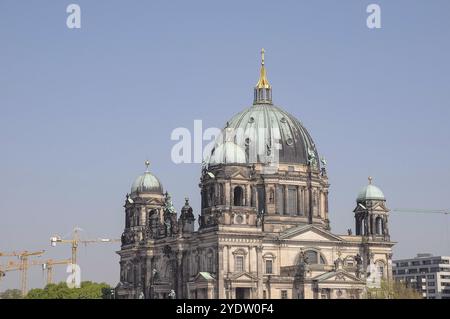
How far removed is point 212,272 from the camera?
13425cm

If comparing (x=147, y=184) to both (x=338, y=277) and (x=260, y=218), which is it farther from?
(x=338, y=277)

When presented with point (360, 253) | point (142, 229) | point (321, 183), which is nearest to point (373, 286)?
point (360, 253)

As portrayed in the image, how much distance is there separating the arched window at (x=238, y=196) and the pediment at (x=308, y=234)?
28.9 ft

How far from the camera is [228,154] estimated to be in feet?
451

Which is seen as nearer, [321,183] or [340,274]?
[340,274]

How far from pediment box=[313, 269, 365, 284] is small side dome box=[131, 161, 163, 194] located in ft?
106

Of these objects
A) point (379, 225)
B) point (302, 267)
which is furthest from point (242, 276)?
point (379, 225)

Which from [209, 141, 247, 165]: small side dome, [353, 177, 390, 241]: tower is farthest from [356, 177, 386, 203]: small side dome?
[209, 141, 247, 165]: small side dome

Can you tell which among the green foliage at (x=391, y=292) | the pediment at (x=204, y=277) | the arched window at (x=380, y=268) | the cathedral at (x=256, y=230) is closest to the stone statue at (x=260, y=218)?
the cathedral at (x=256, y=230)

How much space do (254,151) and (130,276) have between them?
2659 centimetres
